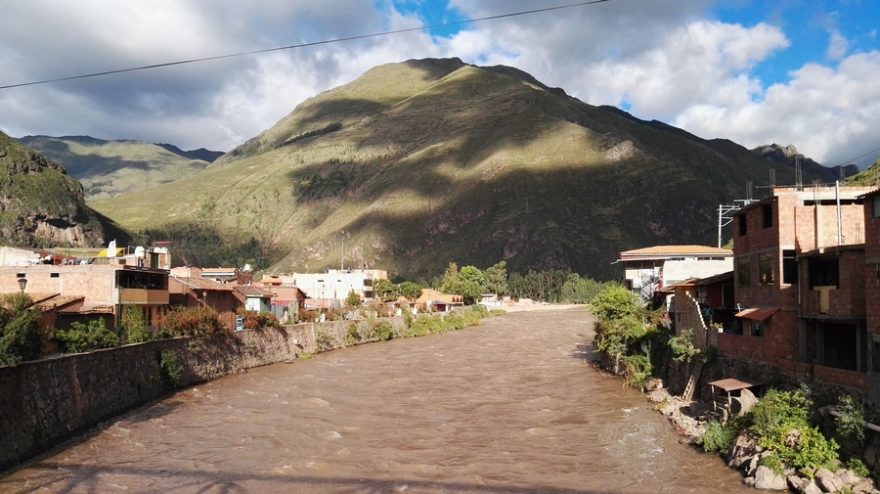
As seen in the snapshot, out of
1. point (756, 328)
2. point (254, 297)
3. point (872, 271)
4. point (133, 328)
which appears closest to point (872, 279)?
point (872, 271)

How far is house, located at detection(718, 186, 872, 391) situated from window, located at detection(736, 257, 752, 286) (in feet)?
1.73

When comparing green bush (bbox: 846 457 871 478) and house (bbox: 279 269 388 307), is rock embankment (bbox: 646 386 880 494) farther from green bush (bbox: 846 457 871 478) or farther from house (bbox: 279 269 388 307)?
house (bbox: 279 269 388 307)

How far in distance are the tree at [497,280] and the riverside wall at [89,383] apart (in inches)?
4357

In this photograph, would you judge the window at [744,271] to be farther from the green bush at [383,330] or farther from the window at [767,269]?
the green bush at [383,330]

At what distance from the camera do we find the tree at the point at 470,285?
137 meters

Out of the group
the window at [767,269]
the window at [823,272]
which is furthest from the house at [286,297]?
the window at [823,272]

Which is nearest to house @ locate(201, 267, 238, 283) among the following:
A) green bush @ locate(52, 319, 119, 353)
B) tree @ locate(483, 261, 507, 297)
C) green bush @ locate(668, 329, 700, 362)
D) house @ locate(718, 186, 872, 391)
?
green bush @ locate(52, 319, 119, 353)

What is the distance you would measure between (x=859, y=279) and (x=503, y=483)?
12.5m

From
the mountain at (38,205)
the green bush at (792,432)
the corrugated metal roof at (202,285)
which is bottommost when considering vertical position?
the green bush at (792,432)

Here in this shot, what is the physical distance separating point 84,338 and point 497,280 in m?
129

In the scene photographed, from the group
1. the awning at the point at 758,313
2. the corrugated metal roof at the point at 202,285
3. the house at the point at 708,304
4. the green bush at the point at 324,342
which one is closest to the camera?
the awning at the point at 758,313

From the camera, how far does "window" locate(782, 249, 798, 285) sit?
24.2 metres

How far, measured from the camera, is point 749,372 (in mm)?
25047

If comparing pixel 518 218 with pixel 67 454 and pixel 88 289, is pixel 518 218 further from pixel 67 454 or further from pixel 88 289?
pixel 67 454
